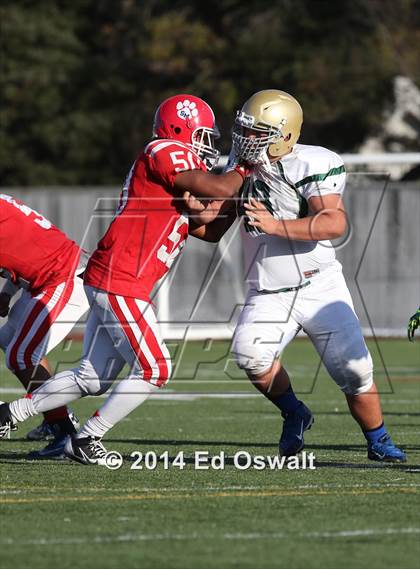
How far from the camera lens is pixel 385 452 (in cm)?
688

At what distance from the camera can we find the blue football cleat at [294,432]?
22.9 ft

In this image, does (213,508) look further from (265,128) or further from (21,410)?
(265,128)

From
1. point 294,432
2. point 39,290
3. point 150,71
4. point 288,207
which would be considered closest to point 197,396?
point 39,290

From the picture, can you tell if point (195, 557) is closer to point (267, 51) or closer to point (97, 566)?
point (97, 566)

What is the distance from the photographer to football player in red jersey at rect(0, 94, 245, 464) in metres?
6.36

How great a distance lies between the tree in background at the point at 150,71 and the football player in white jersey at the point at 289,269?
71.5ft

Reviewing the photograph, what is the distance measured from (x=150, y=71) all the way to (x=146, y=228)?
2502 centimetres

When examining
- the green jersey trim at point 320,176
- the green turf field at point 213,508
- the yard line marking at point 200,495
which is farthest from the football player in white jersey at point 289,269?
the yard line marking at point 200,495

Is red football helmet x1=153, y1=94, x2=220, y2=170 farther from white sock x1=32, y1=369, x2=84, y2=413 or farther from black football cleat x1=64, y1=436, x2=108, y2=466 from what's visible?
black football cleat x1=64, y1=436, x2=108, y2=466

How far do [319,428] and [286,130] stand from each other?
113 inches

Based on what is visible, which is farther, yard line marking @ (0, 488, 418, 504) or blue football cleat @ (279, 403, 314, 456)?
blue football cleat @ (279, 403, 314, 456)

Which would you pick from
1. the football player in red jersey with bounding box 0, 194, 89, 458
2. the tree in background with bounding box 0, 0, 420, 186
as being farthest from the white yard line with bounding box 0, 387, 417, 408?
the tree in background with bounding box 0, 0, 420, 186

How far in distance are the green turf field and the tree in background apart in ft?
68.8

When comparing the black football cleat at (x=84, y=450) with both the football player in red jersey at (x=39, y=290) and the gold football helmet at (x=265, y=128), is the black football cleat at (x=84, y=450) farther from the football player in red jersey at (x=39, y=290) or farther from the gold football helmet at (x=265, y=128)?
the gold football helmet at (x=265, y=128)
